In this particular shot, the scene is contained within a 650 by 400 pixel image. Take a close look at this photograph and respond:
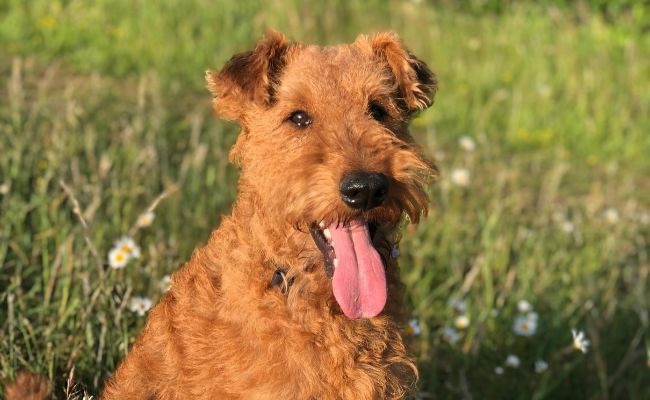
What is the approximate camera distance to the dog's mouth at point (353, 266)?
3086 mm

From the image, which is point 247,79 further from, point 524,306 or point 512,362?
point 524,306

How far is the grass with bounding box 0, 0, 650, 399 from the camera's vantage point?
184 inches

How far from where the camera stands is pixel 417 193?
120 inches

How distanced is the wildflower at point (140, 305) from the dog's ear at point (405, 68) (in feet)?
5.27

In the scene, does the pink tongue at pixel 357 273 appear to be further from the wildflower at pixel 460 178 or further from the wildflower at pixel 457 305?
the wildflower at pixel 460 178

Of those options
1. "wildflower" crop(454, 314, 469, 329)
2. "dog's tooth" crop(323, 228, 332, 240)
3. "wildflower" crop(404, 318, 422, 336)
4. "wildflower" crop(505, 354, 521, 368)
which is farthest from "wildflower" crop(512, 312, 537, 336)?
"dog's tooth" crop(323, 228, 332, 240)

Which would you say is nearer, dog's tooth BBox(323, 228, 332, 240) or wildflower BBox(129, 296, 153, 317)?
dog's tooth BBox(323, 228, 332, 240)

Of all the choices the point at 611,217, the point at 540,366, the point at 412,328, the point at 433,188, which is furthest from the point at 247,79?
the point at 611,217

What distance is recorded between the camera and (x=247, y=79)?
11.0ft

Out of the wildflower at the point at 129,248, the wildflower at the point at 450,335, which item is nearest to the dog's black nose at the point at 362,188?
the wildflower at the point at 129,248

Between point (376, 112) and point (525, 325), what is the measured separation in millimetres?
2041

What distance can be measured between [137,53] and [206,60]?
682 mm

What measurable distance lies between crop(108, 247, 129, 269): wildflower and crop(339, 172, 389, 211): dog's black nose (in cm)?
175

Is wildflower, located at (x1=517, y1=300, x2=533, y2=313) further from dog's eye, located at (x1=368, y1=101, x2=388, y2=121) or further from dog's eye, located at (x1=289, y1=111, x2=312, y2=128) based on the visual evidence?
dog's eye, located at (x1=289, y1=111, x2=312, y2=128)
